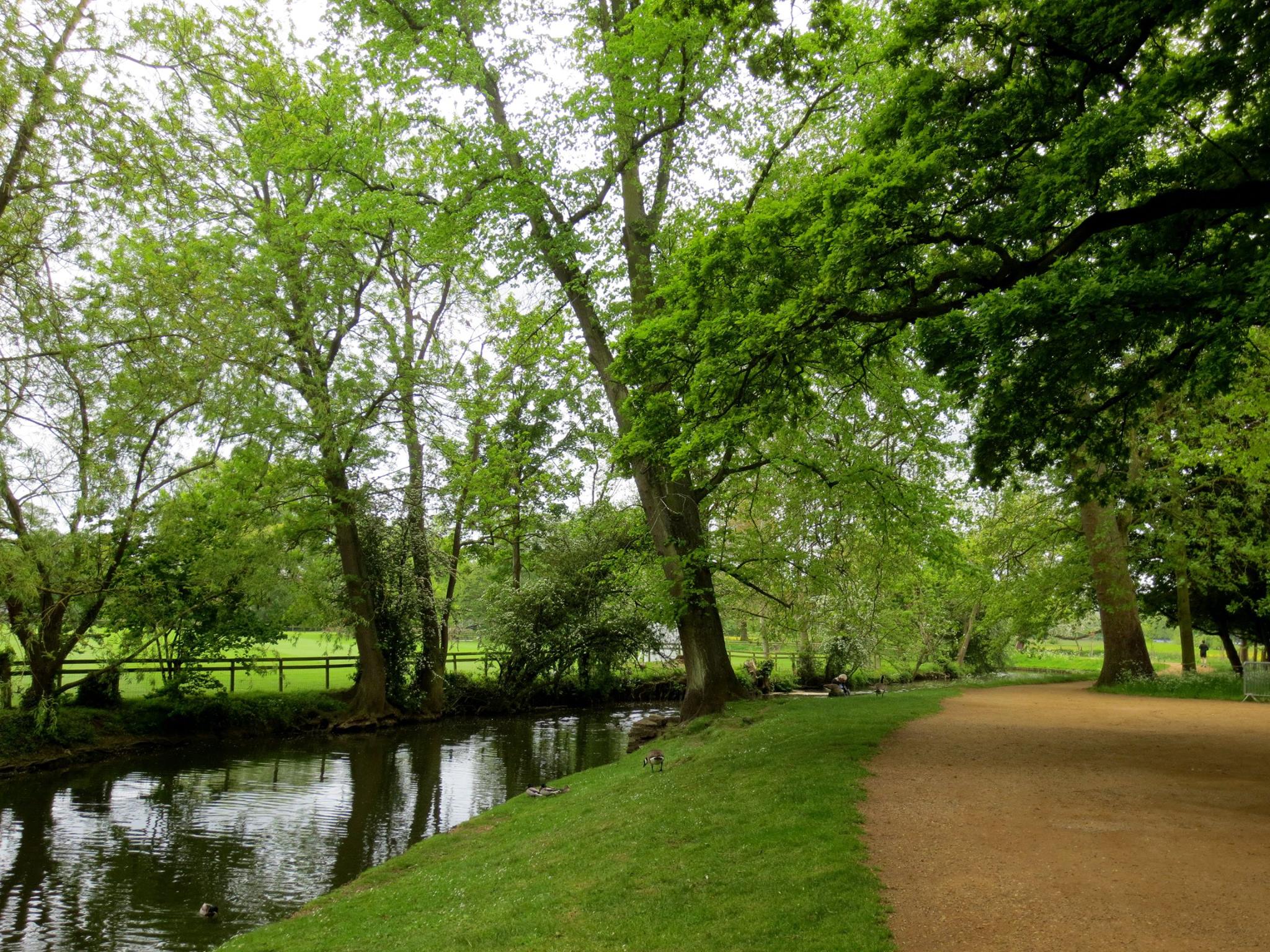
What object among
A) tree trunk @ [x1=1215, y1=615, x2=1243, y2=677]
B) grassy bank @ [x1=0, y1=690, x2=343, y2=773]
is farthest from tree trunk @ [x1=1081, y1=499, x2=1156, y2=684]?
grassy bank @ [x1=0, y1=690, x2=343, y2=773]

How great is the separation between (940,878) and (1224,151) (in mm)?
6914

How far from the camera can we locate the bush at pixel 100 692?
65.4ft

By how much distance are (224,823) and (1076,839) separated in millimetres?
12372

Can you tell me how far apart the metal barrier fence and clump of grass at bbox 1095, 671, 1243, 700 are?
28cm

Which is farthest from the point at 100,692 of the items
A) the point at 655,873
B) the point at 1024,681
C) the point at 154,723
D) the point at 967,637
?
the point at 967,637

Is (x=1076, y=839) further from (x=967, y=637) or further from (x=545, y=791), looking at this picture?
(x=967, y=637)

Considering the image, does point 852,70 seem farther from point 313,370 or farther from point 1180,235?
point 313,370

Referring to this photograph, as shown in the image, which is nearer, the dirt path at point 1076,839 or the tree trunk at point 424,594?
the dirt path at point 1076,839

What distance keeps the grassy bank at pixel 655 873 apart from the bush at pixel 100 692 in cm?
1357

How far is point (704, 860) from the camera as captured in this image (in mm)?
7211

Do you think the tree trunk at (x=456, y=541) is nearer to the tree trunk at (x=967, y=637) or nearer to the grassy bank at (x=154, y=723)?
the grassy bank at (x=154, y=723)

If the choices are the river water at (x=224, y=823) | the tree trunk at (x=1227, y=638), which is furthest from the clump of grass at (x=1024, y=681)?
the river water at (x=224, y=823)

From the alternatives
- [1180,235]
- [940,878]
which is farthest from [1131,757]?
[1180,235]

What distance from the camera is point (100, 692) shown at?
66.4ft
